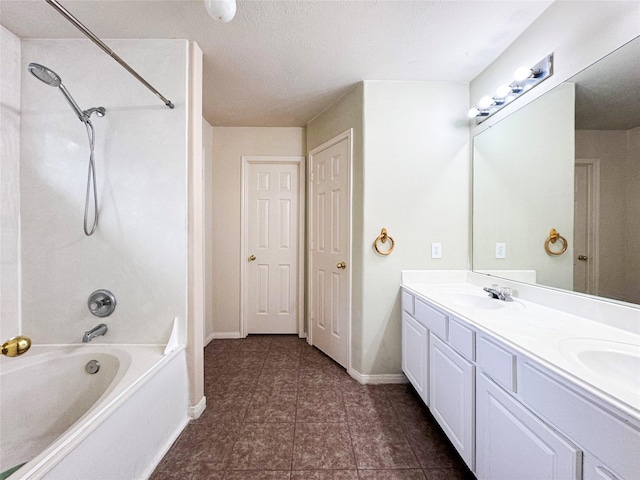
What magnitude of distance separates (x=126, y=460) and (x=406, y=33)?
266 centimetres

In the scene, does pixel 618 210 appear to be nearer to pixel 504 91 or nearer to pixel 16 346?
pixel 504 91

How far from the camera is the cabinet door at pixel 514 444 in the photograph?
28.1 inches

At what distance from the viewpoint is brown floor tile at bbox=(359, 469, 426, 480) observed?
3.95 feet

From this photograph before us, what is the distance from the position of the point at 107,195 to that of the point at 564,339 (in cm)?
245

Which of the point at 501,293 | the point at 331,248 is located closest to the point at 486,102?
the point at 501,293

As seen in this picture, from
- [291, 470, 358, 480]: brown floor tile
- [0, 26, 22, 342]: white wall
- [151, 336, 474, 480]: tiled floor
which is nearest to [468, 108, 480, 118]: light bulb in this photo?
[151, 336, 474, 480]: tiled floor

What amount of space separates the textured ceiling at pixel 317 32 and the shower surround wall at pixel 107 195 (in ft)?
0.54

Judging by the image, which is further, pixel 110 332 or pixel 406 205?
pixel 406 205

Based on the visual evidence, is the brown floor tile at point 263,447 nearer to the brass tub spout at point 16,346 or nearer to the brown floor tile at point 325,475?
the brown floor tile at point 325,475

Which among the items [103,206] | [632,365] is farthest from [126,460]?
[632,365]

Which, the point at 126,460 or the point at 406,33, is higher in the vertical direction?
the point at 406,33

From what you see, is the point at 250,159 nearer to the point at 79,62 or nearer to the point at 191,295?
the point at 79,62

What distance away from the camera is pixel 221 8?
113 centimetres

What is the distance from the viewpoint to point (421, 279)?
1968 millimetres
